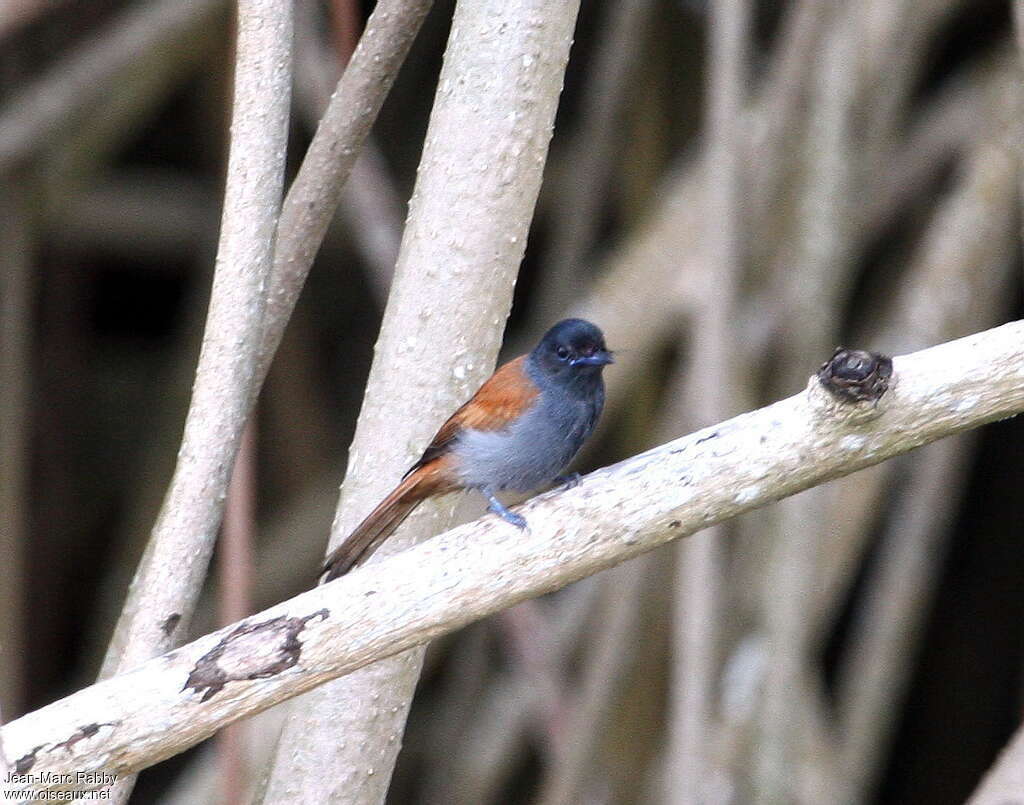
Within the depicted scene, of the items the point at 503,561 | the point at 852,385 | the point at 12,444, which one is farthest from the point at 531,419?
the point at 12,444

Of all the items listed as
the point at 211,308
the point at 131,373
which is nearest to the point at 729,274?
the point at 211,308

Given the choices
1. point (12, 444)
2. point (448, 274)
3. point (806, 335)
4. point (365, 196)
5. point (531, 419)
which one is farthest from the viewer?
point (12, 444)

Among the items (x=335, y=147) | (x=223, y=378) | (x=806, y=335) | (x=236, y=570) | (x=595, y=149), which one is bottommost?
(x=806, y=335)

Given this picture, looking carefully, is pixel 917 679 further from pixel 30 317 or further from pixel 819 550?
pixel 30 317

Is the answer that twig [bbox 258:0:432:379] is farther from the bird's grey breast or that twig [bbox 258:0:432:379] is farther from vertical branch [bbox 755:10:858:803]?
vertical branch [bbox 755:10:858:803]

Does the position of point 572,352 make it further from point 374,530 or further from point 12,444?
point 12,444

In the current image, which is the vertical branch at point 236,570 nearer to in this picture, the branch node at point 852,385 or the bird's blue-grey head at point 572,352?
the bird's blue-grey head at point 572,352
